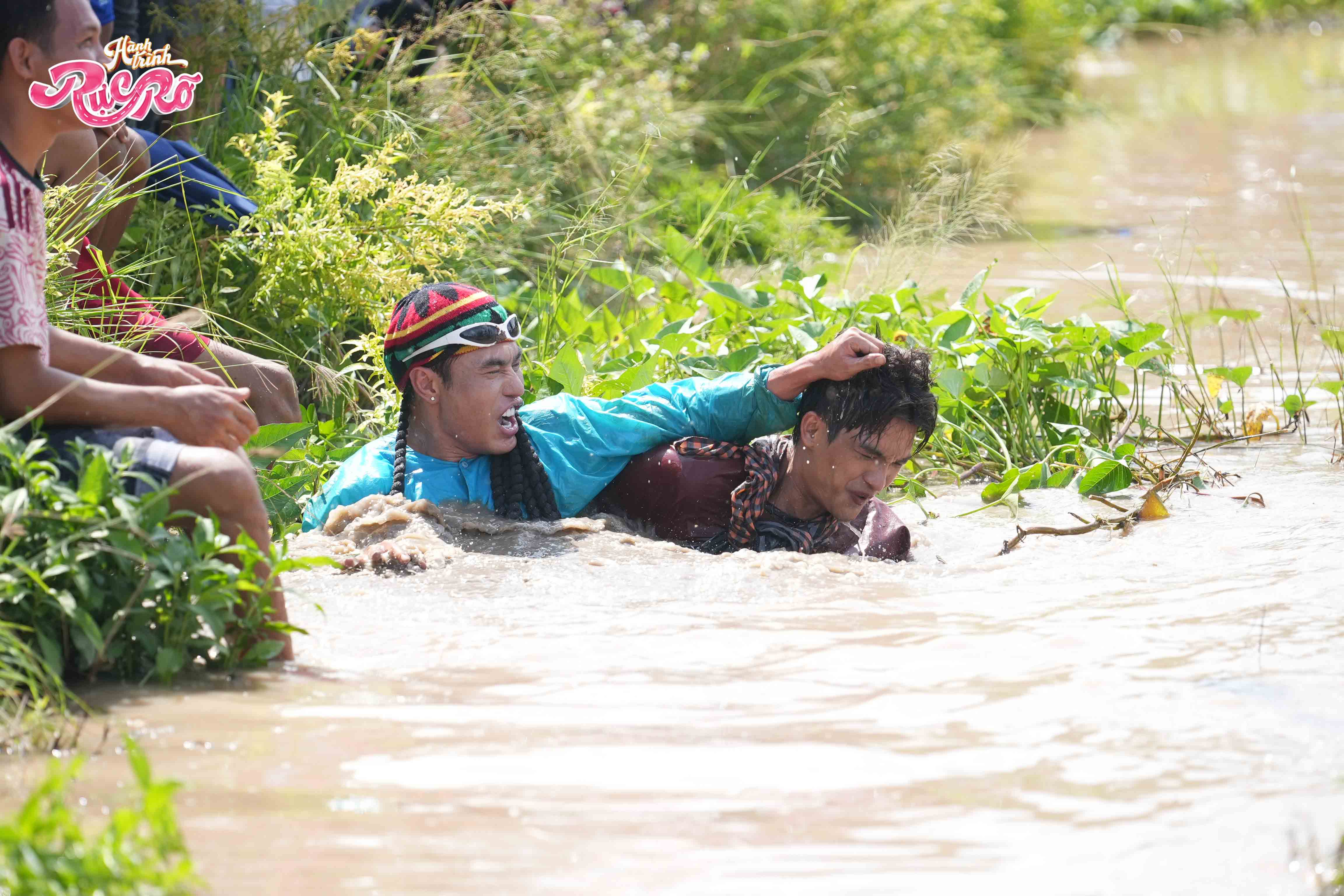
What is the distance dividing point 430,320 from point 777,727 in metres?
1.82

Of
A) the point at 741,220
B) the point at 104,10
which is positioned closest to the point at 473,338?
the point at 104,10

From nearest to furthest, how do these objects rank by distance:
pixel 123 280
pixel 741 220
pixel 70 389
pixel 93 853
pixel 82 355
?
pixel 93 853, pixel 70 389, pixel 82 355, pixel 123 280, pixel 741 220

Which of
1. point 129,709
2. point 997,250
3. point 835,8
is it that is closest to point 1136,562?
point 129,709

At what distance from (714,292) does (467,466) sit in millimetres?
1543

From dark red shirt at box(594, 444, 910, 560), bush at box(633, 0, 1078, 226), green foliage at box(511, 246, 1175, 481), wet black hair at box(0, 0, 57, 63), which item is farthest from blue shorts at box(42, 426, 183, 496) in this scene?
bush at box(633, 0, 1078, 226)

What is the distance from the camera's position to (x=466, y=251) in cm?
558

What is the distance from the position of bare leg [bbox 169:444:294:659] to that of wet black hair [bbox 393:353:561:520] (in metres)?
1.08

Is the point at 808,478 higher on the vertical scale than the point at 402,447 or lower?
lower

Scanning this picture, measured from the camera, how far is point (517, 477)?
410 cm

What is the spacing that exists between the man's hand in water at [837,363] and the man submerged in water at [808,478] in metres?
0.04

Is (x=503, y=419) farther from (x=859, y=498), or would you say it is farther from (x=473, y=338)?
(x=859, y=498)

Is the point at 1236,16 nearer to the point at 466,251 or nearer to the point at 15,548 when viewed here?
the point at 466,251

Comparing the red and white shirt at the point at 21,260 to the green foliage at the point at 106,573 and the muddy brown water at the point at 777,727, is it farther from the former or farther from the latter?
the muddy brown water at the point at 777,727

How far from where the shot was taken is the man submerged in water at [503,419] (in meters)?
4.04
